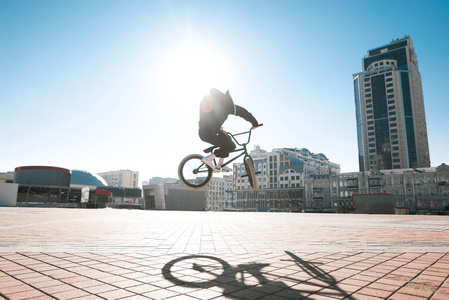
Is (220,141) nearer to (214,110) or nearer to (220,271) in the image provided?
(214,110)

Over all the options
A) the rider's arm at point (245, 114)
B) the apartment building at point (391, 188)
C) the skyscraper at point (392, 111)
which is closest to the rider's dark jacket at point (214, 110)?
the rider's arm at point (245, 114)

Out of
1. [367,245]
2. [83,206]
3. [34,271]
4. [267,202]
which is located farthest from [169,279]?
[267,202]

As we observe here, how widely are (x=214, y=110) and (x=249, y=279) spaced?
3920mm

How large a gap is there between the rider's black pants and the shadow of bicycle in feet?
9.80

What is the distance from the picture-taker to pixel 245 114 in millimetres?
6770

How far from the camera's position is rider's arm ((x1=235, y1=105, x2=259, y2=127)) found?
22.0 ft

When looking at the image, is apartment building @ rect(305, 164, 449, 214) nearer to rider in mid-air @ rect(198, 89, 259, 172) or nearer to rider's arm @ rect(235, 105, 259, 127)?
rider's arm @ rect(235, 105, 259, 127)

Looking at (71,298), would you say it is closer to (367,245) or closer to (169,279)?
(169,279)

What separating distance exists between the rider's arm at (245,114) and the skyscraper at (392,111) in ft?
387

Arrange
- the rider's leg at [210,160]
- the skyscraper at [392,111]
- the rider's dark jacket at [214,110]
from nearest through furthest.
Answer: the rider's dark jacket at [214,110] < the rider's leg at [210,160] < the skyscraper at [392,111]

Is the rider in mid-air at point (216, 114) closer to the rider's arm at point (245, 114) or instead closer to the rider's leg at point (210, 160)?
the rider's arm at point (245, 114)

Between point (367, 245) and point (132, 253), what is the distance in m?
4.74

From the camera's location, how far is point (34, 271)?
3.45 m

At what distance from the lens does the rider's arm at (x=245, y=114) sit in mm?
6691
